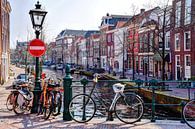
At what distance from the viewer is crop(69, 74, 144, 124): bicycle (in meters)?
6.76

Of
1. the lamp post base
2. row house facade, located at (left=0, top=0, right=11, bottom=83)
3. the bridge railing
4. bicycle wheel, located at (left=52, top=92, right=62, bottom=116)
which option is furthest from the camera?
row house facade, located at (left=0, top=0, right=11, bottom=83)

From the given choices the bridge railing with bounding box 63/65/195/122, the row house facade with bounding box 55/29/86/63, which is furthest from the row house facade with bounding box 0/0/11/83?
the row house facade with bounding box 55/29/86/63

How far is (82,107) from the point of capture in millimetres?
7078

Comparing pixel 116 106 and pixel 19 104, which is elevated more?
pixel 116 106

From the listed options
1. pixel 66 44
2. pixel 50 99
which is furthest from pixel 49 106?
pixel 66 44

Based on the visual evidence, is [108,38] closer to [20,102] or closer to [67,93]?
[20,102]

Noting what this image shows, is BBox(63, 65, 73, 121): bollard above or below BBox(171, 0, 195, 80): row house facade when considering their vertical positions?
below

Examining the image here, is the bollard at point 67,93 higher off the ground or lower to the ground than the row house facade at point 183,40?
lower

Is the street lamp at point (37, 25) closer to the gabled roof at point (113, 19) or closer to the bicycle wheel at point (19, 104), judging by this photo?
the bicycle wheel at point (19, 104)

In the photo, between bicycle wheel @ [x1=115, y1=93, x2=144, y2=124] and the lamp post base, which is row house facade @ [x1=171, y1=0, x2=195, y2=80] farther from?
bicycle wheel @ [x1=115, y1=93, x2=144, y2=124]

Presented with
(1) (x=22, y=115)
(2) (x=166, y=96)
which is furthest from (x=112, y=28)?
(1) (x=22, y=115)

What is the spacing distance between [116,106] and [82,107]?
85cm

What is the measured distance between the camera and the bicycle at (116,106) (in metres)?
6.76

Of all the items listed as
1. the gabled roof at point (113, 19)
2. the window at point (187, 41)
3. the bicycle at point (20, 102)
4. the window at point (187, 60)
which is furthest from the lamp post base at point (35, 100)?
the gabled roof at point (113, 19)
